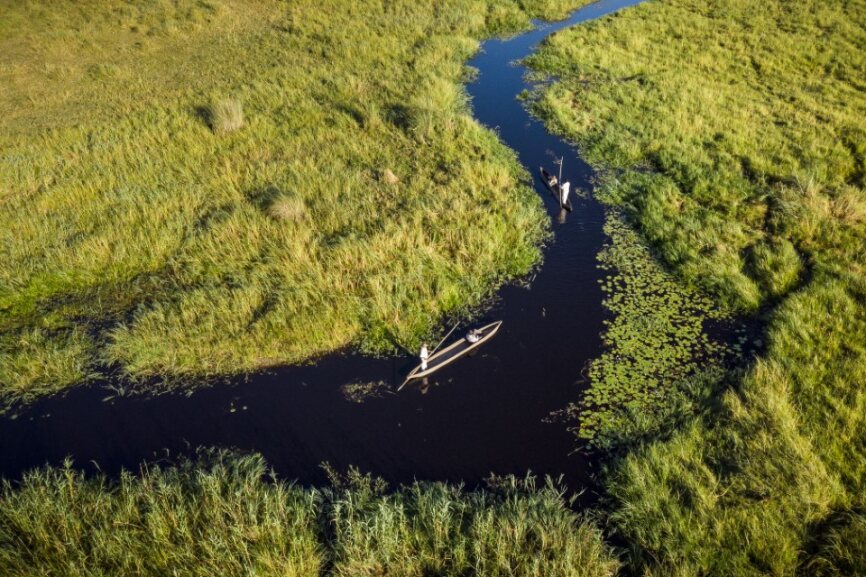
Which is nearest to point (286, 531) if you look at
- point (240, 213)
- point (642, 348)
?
point (642, 348)

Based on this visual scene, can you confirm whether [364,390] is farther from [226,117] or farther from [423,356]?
[226,117]

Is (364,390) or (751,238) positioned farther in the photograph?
(751,238)

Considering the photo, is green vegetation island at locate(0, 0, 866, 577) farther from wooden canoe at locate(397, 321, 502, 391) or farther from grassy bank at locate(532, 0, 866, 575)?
wooden canoe at locate(397, 321, 502, 391)

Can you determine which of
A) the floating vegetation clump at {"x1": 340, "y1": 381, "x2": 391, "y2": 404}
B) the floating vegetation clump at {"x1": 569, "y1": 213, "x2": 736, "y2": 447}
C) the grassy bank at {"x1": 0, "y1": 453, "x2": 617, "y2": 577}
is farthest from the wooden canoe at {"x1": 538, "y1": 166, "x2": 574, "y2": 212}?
the grassy bank at {"x1": 0, "y1": 453, "x2": 617, "y2": 577}

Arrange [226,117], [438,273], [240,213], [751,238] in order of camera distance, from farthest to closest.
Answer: [226,117] → [240,213] → [751,238] → [438,273]

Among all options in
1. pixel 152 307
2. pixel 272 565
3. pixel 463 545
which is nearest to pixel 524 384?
pixel 463 545

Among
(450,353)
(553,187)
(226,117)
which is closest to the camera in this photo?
(450,353)
